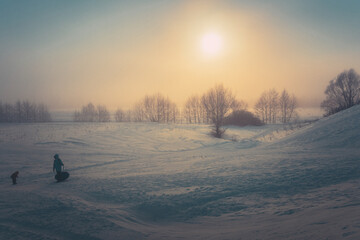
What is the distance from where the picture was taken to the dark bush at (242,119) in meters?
43.9

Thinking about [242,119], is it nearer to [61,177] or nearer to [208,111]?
[208,111]

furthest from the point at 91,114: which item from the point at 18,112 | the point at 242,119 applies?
the point at 242,119

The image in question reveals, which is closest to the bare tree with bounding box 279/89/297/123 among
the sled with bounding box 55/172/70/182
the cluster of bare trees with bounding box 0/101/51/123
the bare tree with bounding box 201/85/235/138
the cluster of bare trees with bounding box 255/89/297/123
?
the cluster of bare trees with bounding box 255/89/297/123

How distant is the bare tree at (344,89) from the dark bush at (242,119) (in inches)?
550

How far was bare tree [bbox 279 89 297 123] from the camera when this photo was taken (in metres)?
58.2

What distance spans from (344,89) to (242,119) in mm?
21753

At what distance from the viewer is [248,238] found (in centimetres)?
364

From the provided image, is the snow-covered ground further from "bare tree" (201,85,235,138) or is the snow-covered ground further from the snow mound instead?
"bare tree" (201,85,235,138)

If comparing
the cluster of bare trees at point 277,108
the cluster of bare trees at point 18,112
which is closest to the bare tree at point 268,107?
the cluster of bare trees at point 277,108

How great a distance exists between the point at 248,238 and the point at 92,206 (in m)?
4.27

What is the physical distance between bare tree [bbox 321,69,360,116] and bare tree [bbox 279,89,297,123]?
15.2 meters

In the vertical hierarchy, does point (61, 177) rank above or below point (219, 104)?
below

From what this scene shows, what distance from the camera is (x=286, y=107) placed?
58500 mm

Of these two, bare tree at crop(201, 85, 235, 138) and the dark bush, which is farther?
the dark bush
